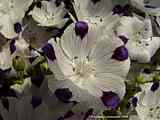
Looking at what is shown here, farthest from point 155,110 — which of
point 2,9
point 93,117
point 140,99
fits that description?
point 2,9

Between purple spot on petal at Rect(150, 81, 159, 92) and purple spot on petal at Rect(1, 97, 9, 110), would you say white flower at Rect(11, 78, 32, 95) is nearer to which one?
purple spot on petal at Rect(1, 97, 9, 110)

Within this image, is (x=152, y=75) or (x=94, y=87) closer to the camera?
(x=94, y=87)

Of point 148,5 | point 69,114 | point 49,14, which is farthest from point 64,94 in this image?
point 148,5

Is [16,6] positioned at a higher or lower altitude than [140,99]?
higher

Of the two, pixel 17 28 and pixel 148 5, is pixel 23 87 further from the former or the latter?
pixel 148 5

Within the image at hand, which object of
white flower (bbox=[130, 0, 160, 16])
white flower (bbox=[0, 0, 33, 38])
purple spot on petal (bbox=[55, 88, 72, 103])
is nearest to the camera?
purple spot on petal (bbox=[55, 88, 72, 103])

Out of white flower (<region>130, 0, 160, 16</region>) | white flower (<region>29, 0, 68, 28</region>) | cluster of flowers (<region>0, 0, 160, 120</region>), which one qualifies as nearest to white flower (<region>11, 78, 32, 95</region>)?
cluster of flowers (<region>0, 0, 160, 120</region>)

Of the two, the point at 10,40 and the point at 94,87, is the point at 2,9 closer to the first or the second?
the point at 10,40
